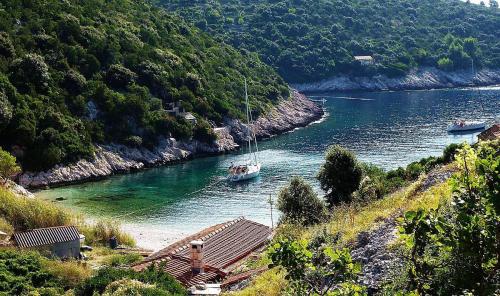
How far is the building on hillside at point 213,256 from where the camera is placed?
24.4 meters

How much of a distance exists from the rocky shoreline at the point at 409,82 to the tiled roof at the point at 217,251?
5235 inches

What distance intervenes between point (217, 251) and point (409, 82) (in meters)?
147

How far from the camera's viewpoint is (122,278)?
21.9 metres

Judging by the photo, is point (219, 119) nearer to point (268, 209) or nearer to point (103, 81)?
point (103, 81)

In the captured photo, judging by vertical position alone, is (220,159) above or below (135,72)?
below

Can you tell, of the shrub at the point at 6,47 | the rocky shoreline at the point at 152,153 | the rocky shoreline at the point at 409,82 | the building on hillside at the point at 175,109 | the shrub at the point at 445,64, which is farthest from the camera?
the shrub at the point at 445,64

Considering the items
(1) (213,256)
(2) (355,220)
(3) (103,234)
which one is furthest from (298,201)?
(2) (355,220)

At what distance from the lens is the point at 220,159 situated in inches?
2972

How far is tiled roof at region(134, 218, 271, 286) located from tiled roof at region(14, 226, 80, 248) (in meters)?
4.94

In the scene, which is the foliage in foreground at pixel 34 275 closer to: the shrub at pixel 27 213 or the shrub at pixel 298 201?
the shrub at pixel 27 213

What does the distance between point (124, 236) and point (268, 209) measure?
15.2 metres

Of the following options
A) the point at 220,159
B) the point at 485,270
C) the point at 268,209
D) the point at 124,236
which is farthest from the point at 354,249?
Answer: the point at 220,159

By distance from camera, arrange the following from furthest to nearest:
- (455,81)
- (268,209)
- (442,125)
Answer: (455,81), (442,125), (268,209)

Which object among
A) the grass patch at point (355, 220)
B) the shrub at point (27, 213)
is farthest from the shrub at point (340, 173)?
the shrub at point (27, 213)
